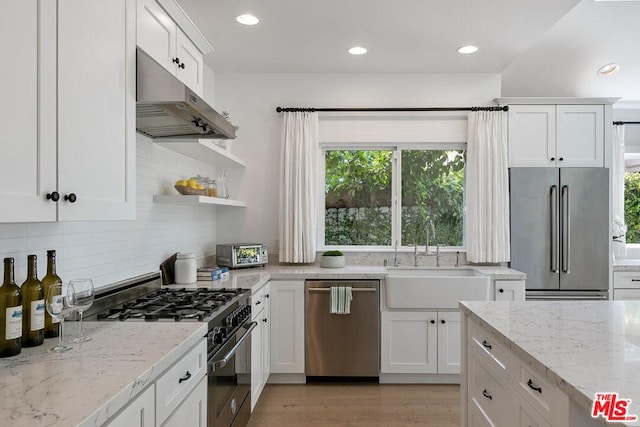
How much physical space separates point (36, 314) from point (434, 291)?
8.89 ft

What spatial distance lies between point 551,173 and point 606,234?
731mm

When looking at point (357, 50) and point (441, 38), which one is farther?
point (357, 50)

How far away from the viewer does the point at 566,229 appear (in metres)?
3.69

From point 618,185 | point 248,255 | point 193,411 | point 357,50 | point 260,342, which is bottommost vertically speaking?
point 260,342

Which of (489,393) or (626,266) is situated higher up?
(626,266)

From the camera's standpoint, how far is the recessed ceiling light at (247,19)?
9.18 feet

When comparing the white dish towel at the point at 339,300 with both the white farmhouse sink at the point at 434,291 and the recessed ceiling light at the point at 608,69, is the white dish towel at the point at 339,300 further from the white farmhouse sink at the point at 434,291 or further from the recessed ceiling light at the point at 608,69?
the recessed ceiling light at the point at 608,69

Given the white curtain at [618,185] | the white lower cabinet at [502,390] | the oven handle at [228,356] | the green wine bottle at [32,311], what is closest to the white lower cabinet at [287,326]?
the oven handle at [228,356]

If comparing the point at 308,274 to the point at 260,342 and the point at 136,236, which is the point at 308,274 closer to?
the point at 260,342

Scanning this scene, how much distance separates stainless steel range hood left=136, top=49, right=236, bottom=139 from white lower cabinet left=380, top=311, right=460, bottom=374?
6.61ft

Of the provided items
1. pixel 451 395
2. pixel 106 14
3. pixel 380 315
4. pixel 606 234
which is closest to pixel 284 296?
pixel 380 315

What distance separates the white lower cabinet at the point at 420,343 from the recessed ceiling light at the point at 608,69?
2.81 m

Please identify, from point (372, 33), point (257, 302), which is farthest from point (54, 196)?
point (372, 33)

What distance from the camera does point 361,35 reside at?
309 centimetres
